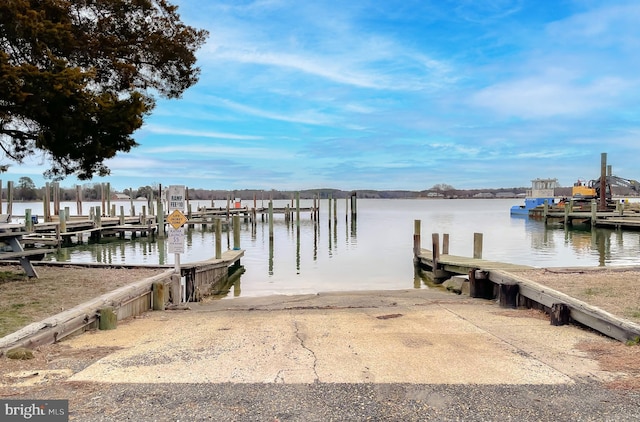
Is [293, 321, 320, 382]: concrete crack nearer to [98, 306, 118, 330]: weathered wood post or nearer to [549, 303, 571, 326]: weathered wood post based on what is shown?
[98, 306, 118, 330]: weathered wood post

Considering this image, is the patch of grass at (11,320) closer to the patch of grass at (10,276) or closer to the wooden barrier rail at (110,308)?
the wooden barrier rail at (110,308)

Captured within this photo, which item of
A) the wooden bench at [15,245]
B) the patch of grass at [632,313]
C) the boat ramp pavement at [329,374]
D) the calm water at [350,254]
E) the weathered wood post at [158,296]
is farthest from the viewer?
the calm water at [350,254]

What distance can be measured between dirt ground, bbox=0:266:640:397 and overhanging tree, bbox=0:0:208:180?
7.43ft

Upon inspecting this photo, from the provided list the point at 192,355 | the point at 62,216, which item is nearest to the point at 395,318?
the point at 192,355

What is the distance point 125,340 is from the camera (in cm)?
595

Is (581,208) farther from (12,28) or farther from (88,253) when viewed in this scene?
(12,28)

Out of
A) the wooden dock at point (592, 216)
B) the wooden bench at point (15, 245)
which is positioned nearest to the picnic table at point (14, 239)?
the wooden bench at point (15, 245)

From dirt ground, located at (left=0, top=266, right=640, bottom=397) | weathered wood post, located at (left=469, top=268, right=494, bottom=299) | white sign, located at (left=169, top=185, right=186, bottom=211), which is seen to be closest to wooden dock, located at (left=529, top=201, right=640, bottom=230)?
weathered wood post, located at (left=469, top=268, right=494, bottom=299)

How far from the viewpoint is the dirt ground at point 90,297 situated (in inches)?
183

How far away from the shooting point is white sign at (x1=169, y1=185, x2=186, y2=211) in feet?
32.3

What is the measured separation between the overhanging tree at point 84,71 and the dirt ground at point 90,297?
89.2 inches

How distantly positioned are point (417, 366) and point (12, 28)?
7570 mm

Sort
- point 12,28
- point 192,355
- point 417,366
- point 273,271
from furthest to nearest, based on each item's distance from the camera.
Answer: point 273,271 → point 12,28 → point 192,355 → point 417,366

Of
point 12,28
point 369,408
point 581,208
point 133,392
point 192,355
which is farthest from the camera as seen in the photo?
point 581,208
